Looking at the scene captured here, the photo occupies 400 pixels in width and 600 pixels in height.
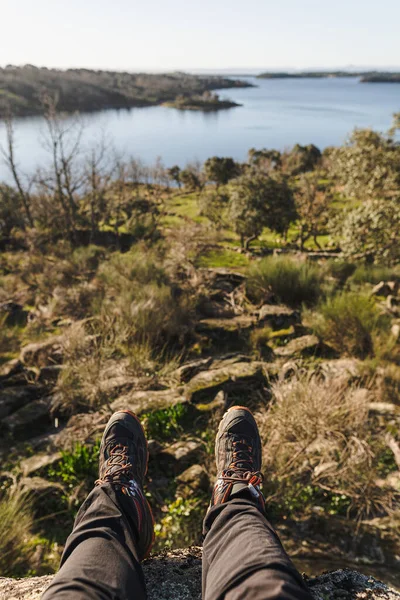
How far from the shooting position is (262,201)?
1256 centimetres

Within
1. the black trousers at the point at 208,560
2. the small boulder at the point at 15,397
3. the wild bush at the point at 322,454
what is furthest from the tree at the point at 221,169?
the black trousers at the point at 208,560

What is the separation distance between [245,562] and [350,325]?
4527 millimetres

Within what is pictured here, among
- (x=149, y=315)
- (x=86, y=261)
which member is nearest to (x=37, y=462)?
(x=149, y=315)

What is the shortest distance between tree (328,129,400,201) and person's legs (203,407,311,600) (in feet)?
27.9

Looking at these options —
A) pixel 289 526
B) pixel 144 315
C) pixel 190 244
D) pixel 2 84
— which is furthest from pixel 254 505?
pixel 2 84

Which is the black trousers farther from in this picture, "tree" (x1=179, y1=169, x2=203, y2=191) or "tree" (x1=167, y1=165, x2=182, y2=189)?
"tree" (x1=167, y1=165, x2=182, y2=189)

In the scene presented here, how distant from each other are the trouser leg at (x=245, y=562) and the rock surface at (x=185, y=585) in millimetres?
180

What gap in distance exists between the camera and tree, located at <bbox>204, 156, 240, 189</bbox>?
2894 centimetres

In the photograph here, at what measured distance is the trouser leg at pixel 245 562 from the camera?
4.10ft

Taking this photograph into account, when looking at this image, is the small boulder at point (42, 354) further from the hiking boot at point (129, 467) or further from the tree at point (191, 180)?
the tree at point (191, 180)

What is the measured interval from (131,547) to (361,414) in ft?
8.47

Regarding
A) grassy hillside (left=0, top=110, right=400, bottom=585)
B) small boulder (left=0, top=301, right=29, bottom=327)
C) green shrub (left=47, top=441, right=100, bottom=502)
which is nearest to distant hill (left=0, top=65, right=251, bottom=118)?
small boulder (left=0, top=301, right=29, bottom=327)

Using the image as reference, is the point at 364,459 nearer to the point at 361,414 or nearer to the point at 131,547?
the point at 361,414

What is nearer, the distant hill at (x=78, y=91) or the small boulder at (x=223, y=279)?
the small boulder at (x=223, y=279)
